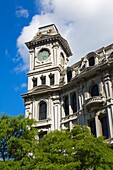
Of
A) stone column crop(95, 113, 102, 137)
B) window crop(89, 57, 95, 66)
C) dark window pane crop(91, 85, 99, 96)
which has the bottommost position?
stone column crop(95, 113, 102, 137)

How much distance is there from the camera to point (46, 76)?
41.0 metres

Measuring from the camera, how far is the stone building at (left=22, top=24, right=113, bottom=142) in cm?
3369

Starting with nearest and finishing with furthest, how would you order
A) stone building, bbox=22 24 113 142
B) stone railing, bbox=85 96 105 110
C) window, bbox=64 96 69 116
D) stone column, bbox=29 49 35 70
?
1. stone railing, bbox=85 96 105 110
2. stone building, bbox=22 24 113 142
3. window, bbox=64 96 69 116
4. stone column, bbox=29 49 35 70

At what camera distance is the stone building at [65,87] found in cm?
3369

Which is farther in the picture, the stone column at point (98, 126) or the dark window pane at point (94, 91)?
the dark window pane at point (94, 91)

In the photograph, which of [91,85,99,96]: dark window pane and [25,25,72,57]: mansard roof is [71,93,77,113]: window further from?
[25,25,72,57]: mansard roof

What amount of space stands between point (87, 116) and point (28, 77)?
11.1 m

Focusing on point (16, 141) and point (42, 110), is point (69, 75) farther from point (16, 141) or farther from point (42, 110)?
point (16, 141)

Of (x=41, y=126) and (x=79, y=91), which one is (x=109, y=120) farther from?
(x=41, y=126)

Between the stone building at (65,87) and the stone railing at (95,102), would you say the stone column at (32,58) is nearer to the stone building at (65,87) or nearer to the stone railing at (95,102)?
the stone building at (65,87)

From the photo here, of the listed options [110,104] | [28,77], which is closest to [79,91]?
[110,104]

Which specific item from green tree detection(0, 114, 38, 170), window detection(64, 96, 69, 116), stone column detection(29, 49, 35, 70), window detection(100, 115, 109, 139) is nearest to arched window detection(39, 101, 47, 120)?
window detection(64, 96, 69, 116)

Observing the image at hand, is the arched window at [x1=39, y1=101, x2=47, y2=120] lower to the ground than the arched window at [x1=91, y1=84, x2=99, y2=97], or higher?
lower

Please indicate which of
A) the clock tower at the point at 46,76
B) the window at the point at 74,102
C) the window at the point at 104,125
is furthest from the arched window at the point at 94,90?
the clock tower at the point at 46,76
